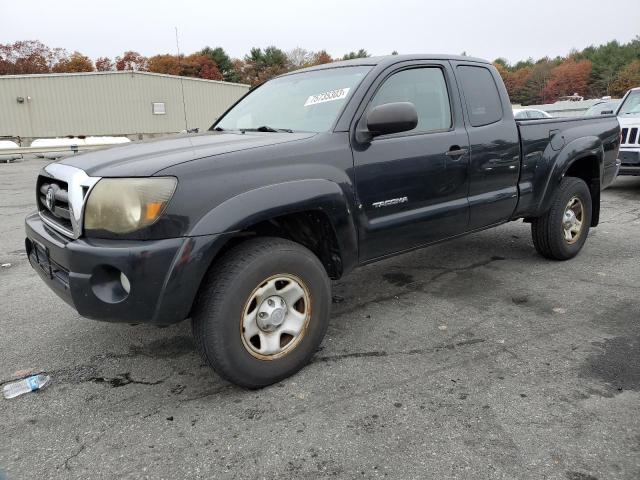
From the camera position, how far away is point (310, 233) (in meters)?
2.99

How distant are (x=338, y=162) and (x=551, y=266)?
115 inches

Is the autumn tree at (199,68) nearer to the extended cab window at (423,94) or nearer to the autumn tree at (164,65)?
the autumn tree at (164,65)

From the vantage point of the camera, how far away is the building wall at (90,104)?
26438mm

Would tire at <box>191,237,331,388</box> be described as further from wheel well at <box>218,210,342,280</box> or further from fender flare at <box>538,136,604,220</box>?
fender flare at <box>538,136,604,220</box>

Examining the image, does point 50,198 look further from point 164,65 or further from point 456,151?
point 164,65

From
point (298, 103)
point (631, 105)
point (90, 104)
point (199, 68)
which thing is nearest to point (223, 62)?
point (199, 68)

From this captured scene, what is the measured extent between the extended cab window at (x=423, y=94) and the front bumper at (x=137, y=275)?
1.68 meters

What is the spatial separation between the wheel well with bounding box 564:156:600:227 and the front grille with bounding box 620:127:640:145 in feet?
14.8

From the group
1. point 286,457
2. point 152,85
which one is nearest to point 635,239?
point 286,457

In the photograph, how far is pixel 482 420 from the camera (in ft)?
7.78

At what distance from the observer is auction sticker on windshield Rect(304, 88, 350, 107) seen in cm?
317

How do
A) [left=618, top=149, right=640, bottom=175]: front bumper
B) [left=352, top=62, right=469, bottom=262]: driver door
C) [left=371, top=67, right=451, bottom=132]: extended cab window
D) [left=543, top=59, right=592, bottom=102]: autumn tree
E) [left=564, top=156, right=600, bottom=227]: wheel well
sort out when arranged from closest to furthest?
[left=352, top=62, right=469, bottom=262]: driver door → [left=371, top=67, right=451, bottom=132]: extended cab window → [left=564, top=156, right=600, bottom=227]: wheel well → [left=618, top=149, right=640, bottom=175]: front bumper → [left=543, top=59, right=592, bottom=102]: autumn tree

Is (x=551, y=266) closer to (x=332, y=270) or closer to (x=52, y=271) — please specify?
(x=332, y=270)

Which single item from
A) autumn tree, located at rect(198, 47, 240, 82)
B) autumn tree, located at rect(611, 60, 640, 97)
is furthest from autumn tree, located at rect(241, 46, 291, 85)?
autumn tree, located at rect(611, 60, 640, 97)
